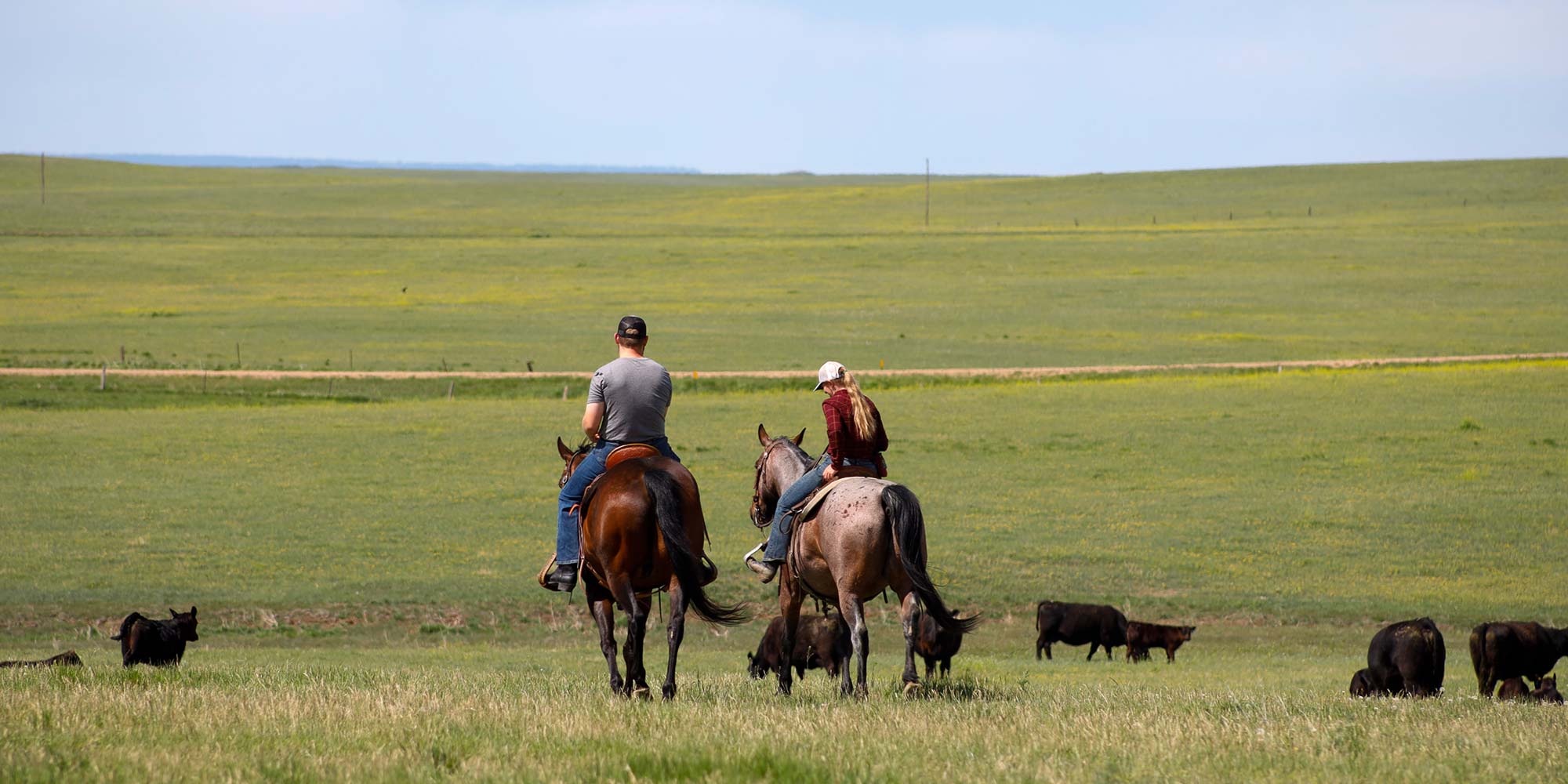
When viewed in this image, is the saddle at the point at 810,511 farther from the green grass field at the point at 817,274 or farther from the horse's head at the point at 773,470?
the green grass field at the point at 817,274

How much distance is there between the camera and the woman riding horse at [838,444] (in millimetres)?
9547

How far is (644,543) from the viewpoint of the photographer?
28.9 feet

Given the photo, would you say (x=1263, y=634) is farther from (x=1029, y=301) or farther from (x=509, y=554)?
(x=1029, y=301)

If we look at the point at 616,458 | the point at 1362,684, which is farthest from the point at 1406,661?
the point at 616,458

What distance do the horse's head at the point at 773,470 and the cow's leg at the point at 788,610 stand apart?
495 mm

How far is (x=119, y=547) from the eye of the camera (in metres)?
22.1

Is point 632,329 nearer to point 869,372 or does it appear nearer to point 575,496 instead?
point 575,496

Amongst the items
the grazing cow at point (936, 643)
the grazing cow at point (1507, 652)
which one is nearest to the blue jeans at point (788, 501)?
the grazing cow at point (936, 643)

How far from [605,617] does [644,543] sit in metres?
0.77

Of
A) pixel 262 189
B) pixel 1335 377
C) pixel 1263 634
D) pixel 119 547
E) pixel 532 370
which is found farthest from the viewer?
pixel 262 189

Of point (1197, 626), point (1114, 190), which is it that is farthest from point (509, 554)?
point (1114, 190)

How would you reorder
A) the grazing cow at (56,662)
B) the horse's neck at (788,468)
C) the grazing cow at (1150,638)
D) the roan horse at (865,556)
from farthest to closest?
1. the grazing cow at (1150,638)
2. the grazing cow at (56,662)
3. the horse's neck at (788,468)
4. the roan horse at (865,556)

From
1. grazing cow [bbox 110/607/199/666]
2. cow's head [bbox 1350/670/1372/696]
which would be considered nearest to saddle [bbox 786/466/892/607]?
cow's head [bbox 1350/670/1372/696]

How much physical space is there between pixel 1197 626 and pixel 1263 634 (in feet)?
2.99
